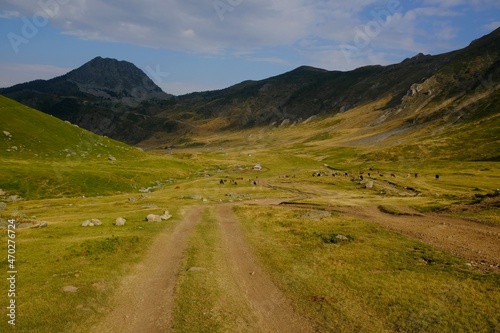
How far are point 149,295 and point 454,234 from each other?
115 ft

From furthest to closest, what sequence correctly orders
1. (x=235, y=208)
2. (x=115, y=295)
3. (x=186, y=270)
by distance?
(x=235, y=208) < (x=186, y=270) < (x=115, y=295)

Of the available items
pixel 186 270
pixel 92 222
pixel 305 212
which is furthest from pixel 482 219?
pixel 92 222

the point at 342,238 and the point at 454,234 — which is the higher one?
the point at 454,234

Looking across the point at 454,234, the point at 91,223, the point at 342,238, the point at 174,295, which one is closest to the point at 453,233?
the point at 454,234

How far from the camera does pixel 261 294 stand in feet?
86.1

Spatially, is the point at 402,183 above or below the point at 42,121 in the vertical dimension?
below

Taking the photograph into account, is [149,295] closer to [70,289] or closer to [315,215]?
[70,289]

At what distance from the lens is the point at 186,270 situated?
102 feet

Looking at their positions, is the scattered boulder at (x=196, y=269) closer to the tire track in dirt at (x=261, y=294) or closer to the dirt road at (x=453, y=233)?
the tire track in dirt at (x=261, y=294)

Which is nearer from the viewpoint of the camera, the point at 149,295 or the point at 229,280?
the point at 149,295

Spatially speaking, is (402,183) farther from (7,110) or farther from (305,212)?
(7,110)

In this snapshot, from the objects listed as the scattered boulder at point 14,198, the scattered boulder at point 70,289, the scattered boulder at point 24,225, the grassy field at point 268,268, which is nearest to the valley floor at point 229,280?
the grassy field at point 268,268

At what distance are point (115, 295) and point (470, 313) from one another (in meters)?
24.1

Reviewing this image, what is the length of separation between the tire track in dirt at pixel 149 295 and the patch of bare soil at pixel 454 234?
26.2 metres
